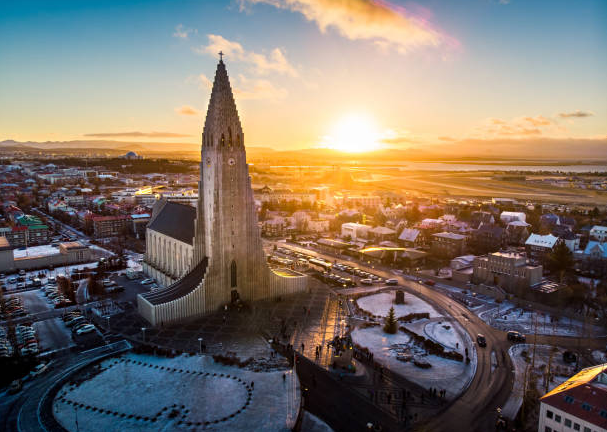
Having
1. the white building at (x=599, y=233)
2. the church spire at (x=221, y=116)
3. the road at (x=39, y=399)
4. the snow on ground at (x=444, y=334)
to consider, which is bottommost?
the road at (x=39, y=399)

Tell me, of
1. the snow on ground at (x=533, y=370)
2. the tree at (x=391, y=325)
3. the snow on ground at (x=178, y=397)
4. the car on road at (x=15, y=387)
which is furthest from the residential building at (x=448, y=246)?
the car on road at (x=15, y=387)

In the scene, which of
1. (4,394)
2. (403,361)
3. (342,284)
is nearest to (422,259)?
(342,284)

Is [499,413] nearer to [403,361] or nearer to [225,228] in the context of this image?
[403,361]

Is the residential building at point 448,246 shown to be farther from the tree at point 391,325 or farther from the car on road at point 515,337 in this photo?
the tree at point 391,325

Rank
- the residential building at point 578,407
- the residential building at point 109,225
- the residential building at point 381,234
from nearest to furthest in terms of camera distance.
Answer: the residential building at point 578,407 → the residential building at point 381,234 → the residential building at point 109,225

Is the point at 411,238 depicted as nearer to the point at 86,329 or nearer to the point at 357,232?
the point at 357,232

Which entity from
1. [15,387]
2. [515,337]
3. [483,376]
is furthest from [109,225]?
[483,376]
